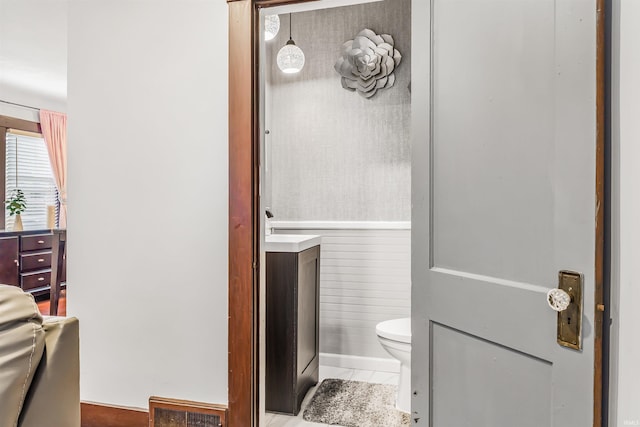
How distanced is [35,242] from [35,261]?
23 cm

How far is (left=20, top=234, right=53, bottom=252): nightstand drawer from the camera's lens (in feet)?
16.6

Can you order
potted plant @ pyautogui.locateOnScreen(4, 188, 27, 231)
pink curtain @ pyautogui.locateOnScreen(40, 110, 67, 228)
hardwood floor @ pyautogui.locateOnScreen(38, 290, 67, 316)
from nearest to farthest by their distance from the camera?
hardwood floor @ pyautogui.locateOnScreen(38, 290, 67, 316), potted plant @ pyautogui.locateOnScreen(4, 188, 27, 231), pink curtain @ pyautogui.locateOnScreen(40, 110, 67, 228)

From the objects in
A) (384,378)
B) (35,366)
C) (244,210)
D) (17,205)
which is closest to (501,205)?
(244,210)

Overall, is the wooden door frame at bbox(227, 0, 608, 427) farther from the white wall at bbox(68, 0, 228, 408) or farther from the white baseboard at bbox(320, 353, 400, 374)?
the white baseboard at bbox(320, 353, 400, 374)

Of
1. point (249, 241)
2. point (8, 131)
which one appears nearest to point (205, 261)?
point (249, 241)

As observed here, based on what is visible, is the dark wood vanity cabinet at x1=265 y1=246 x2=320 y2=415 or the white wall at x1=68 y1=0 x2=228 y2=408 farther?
the dark wood vanity cabinet at x1=265 y1=246 x2=320 y2=415

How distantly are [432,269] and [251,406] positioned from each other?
100 cm

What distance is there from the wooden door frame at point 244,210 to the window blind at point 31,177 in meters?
5.02

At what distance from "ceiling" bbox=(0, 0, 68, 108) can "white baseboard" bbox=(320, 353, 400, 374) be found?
3.15 meters

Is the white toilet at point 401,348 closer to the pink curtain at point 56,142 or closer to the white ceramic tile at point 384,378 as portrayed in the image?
the white ceramic tile at point 384,378

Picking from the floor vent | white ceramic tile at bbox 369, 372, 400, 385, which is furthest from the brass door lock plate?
white ceramic tile at bbox 369, 372, 400, 385

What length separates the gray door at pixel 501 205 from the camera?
0.95 metres

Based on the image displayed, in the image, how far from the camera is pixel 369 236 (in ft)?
9.55

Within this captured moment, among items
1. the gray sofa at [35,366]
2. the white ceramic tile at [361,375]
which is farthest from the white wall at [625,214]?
the white ceramic tile at [361,375]
